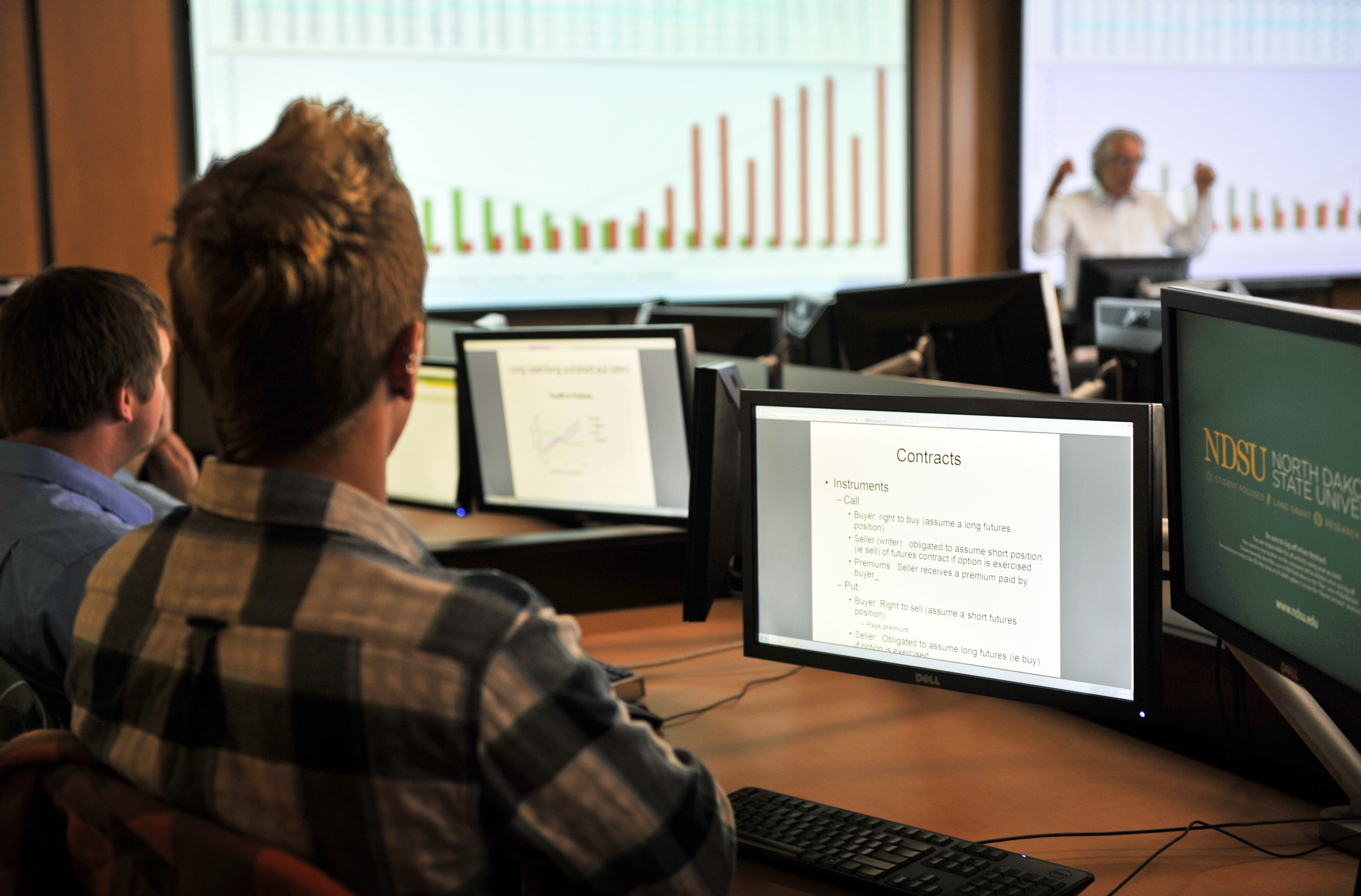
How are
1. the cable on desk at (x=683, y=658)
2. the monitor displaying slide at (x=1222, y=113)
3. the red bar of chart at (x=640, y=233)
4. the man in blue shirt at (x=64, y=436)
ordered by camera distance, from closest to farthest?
the man in blue shirt at (x=64, y=436) < the cable on desk at (x=683, y=658) < the red bar of chart at (x=640, y=233) < the monitor displaying slide at (x=1222, y=113)

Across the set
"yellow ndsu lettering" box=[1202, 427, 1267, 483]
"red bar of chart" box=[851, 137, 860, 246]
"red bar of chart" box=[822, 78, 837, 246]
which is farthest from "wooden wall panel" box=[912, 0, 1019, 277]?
"yellow ndsu lettering" box=[1202, 427, 1267, 483]

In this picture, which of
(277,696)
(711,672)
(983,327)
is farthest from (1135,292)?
(277,696)

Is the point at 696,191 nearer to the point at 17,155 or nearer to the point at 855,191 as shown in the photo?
the point at 855,191

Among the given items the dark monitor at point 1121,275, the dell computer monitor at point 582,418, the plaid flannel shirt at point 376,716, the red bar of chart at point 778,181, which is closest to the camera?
the plaid flannel shirt at point 376,716

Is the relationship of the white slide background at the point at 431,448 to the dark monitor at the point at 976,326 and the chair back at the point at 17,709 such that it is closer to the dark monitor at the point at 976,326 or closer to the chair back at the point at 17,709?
the dark monitor at the point at 976,326

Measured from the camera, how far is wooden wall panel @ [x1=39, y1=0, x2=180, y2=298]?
411 cm

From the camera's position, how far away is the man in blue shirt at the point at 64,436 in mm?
1370

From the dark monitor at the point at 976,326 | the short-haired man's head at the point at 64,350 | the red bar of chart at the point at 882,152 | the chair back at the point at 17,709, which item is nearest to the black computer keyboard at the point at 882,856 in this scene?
the chair back at the point at 17,709

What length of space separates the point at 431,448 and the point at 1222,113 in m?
4.29

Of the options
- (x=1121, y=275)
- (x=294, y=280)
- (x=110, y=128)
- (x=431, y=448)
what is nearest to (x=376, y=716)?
(x=294, y=280)

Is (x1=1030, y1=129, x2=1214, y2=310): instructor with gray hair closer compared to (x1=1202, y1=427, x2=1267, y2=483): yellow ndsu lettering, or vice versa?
(x1=1202, y1=427, x2=1267, y2=483): yellow ndsu lettering

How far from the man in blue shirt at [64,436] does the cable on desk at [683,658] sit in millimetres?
697

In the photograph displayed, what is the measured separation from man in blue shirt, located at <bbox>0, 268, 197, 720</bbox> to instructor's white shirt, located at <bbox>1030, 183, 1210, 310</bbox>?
419 centimetres

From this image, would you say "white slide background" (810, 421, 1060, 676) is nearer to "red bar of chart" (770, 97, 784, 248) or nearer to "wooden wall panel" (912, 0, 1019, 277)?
"red bar of chart" (770, 97, 784, 248)
